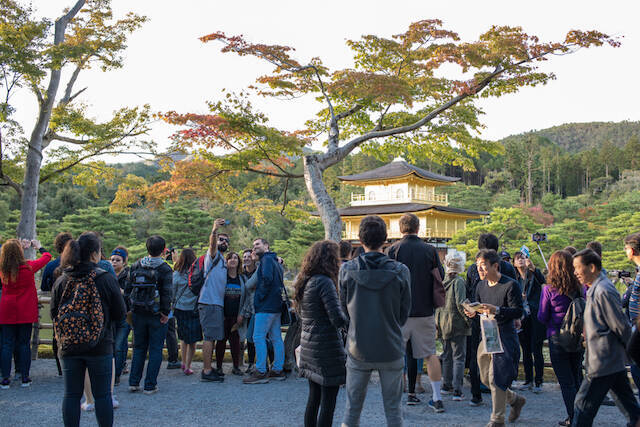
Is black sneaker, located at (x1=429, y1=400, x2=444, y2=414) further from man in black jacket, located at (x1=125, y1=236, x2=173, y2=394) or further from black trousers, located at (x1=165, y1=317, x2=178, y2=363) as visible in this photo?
black trousers, located at (x1=165, y1=317, x2=178, y2=363)

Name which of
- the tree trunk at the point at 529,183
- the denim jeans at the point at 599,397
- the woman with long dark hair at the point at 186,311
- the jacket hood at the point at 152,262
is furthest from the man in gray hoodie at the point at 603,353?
the tree trunk at the point at 529,183

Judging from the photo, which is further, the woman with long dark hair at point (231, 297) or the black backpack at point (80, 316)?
the woman with long dark hair at point (231, 297)

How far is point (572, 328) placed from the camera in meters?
3.30

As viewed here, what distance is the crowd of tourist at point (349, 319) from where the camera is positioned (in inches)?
111

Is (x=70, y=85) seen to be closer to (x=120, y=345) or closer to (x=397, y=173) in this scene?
(x=120, y=345)

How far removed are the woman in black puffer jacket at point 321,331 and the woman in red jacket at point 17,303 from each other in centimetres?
319

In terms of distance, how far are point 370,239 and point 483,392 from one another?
9.40 ft

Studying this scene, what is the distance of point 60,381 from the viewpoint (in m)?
5.34

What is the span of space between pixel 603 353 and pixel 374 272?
146 centimetres

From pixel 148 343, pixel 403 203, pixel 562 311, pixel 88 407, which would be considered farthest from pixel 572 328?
pixel 403 203

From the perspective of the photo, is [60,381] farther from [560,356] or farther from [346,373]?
[560,356]

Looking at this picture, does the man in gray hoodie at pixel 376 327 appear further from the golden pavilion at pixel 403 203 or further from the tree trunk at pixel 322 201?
the golden pavilion at pixel 403 203

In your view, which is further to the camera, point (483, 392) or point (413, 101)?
point (413, 101)

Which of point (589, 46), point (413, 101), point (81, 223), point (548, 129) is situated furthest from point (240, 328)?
point (548, 129)
